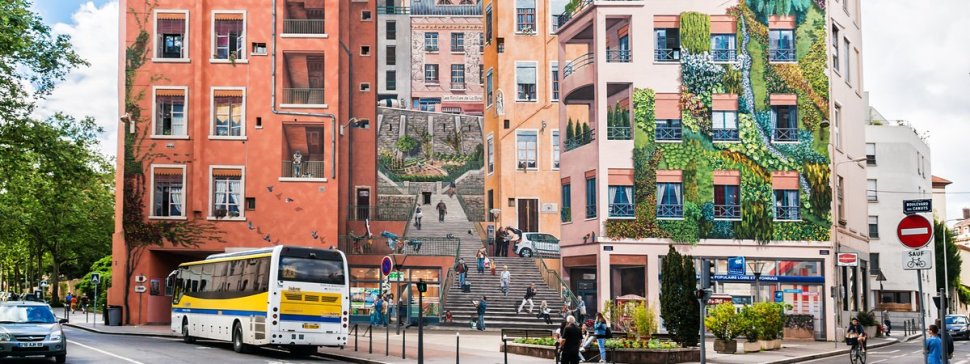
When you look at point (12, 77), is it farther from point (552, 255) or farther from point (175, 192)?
point (552, 255)

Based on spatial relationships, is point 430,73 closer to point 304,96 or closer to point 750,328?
point 304,96

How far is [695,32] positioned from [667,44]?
134 cm

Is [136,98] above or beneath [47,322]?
above

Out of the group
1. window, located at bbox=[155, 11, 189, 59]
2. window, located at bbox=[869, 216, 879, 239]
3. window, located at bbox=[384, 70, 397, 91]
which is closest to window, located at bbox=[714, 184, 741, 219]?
window, located at bbox=[155, 11, 189, 59]

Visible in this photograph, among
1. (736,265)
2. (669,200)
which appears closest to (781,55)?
(669,200)

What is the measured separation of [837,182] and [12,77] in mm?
36008

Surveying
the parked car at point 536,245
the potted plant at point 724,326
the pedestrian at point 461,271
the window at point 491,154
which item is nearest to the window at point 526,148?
the window at point 491,154

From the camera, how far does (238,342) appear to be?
30.2 metres

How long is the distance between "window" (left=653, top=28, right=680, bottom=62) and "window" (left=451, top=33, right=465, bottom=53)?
41.7 meters

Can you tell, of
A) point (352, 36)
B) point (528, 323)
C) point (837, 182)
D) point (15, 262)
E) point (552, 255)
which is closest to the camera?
point (528, 323)

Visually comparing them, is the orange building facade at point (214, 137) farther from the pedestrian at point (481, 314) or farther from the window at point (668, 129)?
the window at point (668, 129)

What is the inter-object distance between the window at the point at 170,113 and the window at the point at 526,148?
67.7 ft

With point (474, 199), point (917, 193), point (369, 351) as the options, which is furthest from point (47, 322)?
point (917, 193)

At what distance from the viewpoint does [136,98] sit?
48562 mm
